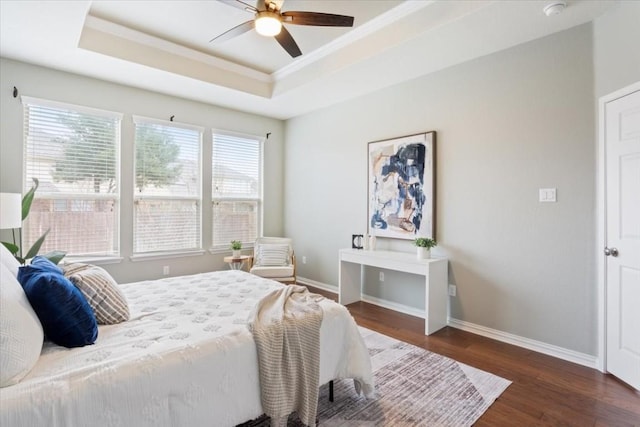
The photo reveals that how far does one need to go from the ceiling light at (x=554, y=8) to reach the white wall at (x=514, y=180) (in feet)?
1.39

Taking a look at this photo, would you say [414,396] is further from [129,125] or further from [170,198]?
[129,125]

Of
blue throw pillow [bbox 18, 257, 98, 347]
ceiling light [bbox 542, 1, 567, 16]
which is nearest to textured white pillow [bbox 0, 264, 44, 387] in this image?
blue throw pillow [bbox 18, 257, 98, 347]

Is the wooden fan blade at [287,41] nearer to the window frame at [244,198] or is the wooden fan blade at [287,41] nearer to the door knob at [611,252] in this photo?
the window frame at [244,198]

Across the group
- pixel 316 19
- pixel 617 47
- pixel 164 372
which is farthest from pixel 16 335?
pixel 617 47

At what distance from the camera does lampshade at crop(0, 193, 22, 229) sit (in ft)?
8.29

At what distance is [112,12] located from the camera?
3039mm

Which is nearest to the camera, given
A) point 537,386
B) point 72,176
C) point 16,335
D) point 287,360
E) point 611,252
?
point 16,335

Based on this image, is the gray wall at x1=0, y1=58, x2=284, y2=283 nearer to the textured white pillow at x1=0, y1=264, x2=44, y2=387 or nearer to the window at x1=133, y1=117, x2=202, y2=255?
the window at x1=133, y1=117, x2=202, y2=255

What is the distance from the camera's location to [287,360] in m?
1.70

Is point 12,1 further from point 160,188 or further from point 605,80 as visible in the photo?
point 605,80

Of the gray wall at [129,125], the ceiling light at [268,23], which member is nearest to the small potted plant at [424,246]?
the ceiling light at [268,23]

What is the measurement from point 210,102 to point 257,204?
1.73m

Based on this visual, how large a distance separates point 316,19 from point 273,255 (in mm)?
3024

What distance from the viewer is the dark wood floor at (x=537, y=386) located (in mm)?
1970
